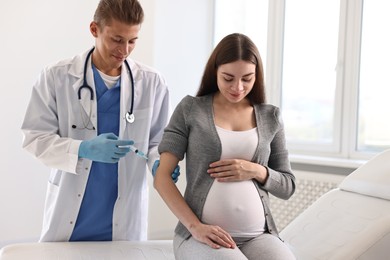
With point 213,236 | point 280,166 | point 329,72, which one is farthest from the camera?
point 329,72

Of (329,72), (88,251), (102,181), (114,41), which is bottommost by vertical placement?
(88,251)

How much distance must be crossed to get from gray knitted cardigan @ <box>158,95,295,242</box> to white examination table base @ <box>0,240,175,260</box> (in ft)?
0.94

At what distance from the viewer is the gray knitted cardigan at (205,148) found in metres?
1.67

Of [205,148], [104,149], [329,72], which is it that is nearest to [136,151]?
[104,149]

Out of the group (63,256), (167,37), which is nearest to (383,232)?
(63,256)

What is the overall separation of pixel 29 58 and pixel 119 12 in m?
1.71

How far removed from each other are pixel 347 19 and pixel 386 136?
30.9 inches

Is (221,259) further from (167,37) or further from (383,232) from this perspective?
(167,37)

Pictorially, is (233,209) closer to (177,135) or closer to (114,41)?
(177,135)

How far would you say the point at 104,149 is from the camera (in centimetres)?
183

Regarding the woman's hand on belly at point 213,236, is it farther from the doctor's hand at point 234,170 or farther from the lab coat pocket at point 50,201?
the lab coat pocket at point 50,201

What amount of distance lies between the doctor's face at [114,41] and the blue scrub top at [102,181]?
8 centimetres

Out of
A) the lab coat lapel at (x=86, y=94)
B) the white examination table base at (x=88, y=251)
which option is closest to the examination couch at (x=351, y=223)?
the white examination table base at (x=88, y=251)

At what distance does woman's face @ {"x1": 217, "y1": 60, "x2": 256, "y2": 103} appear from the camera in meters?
1.67
